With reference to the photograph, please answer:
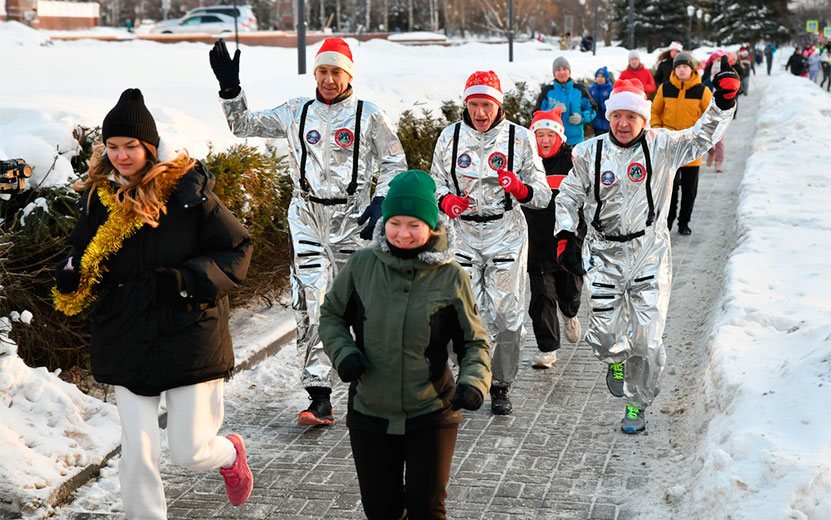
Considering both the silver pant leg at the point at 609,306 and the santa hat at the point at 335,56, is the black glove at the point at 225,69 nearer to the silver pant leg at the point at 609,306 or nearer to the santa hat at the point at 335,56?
the santa hat at the point at 335,56

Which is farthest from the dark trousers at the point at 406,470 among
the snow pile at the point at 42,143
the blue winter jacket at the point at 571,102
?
the blue winter jacket at the point at 571,102

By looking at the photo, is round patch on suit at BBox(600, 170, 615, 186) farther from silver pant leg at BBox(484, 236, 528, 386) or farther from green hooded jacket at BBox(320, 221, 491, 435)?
green hooded jacket at BBox(320, 221, 491, 435)

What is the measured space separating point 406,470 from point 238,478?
1.09 meters

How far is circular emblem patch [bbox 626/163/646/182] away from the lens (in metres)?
5.41

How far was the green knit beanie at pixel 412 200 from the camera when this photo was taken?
3.51 metres

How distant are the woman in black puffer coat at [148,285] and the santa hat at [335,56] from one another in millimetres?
1839

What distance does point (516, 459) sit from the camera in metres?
5.20

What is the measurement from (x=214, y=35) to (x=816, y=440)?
4016cm

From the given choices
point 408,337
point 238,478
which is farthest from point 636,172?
point 238,478

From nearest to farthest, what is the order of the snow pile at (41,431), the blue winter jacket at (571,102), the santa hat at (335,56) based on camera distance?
the snow pile at (41,431), the santa hat at (335,56), the blue winter jacket at (571,102)

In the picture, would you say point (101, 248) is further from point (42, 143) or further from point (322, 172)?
point (42, 143)

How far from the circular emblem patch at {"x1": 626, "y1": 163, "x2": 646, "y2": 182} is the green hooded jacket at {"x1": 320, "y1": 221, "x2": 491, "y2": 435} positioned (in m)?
2.12

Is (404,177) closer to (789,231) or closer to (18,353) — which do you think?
(18,353)

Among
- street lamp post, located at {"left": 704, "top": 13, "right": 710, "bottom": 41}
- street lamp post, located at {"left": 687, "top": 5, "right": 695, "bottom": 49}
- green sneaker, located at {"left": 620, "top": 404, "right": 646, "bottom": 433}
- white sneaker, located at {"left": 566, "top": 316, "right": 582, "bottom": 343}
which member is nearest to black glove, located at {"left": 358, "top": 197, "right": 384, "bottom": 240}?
green sneaker, located at {"left": 620, "top": 404, "right": 646, "bottom": 433}
